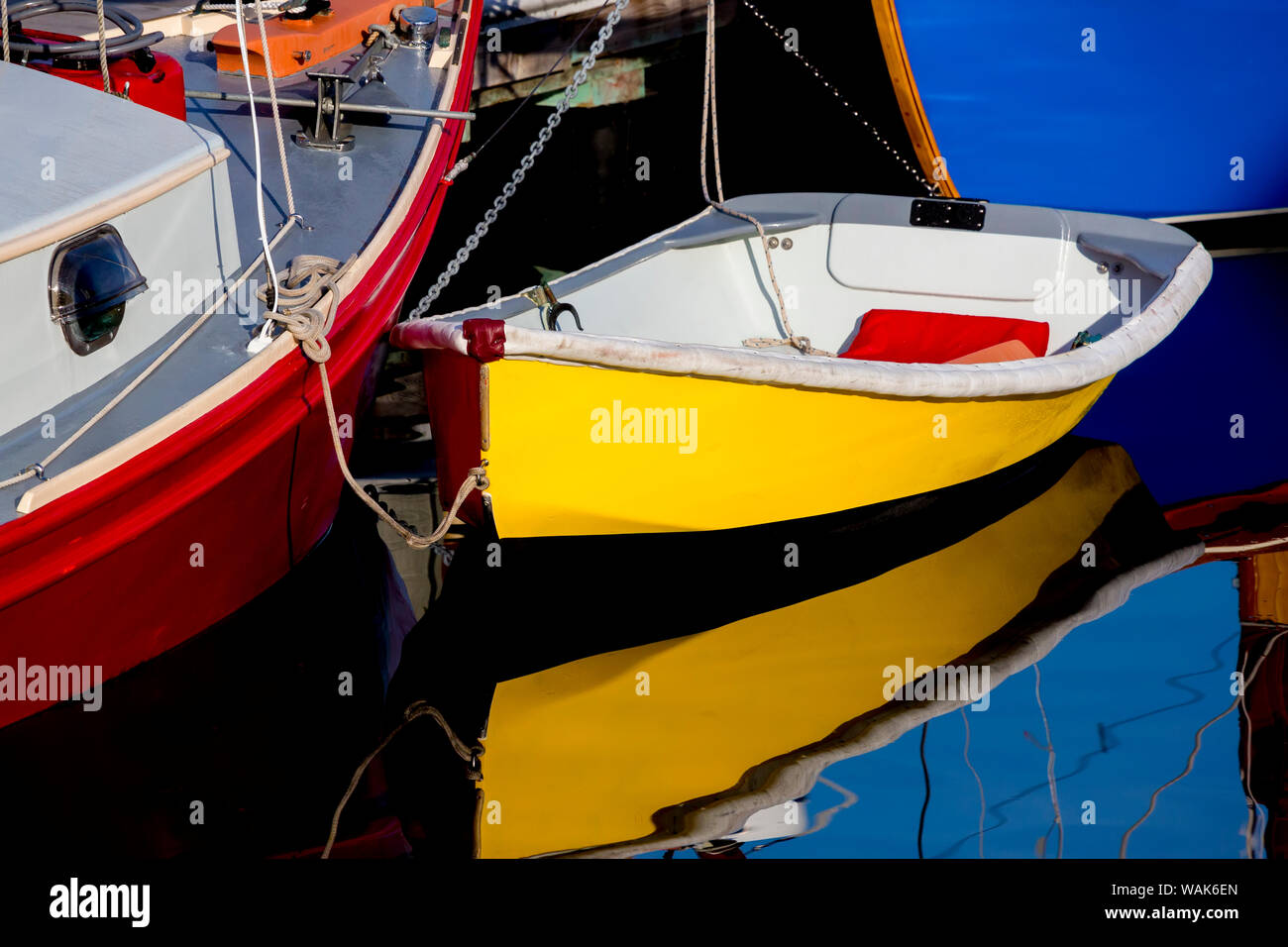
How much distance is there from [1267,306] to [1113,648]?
335 centimetres

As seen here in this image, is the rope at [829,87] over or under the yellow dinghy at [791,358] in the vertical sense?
over

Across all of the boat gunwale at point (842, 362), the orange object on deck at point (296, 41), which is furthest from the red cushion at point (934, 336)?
the orange object on deck at point (296, 41)

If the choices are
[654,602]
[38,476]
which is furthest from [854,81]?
[38,476]

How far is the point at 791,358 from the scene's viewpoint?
446 centimetres

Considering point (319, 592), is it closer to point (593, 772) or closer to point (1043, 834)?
point (593, 772)

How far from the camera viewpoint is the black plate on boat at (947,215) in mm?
5926

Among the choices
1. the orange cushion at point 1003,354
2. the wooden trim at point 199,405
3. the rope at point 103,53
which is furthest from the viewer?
the orange cushion at point 1003,354

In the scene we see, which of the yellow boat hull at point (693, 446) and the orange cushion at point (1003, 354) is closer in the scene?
the yellow boat hull at point (693, 446)

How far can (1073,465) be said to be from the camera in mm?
5734

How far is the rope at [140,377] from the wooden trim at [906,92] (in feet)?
12.2

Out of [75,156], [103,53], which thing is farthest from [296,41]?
[75,156]

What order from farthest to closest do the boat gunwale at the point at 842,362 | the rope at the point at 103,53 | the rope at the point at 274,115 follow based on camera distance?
the rope at the point at 103,53
the boat gunwale at the point at 842,362
the rope at the point at 274,115

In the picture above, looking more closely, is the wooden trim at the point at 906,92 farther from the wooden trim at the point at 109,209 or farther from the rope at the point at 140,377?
the wooden trim at the point at 109,209

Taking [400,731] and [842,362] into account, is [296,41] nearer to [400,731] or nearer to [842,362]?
[842,362]
